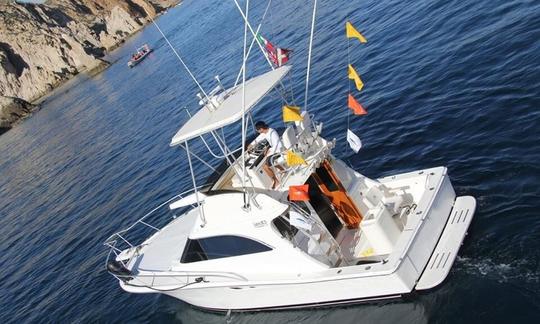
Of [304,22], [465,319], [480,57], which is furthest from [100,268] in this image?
[304,22]

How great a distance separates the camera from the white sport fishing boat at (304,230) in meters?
11.1

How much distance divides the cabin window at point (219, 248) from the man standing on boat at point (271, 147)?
5.24 ft

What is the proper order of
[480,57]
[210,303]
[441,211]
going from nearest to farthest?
[441,211], [210,303], [480,57]

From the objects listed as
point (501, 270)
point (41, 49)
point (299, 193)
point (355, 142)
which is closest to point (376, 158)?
point (355, 142)

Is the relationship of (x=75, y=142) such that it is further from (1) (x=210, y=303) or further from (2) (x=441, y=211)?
(2) (x=441, y=211)

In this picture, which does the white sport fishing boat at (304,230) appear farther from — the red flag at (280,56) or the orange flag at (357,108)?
the orange flag at (357,108)

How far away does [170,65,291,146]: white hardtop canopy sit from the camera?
1184 centimetres

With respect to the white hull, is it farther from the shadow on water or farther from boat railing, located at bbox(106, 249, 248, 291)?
the shadow on water

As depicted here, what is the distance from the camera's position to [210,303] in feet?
44.7

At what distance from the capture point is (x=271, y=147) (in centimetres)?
1296

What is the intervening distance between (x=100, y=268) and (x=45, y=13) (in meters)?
158

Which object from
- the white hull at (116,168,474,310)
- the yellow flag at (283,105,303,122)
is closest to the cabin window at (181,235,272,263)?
the white hull at (116,168,474,310)

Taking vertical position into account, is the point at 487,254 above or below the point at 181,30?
below

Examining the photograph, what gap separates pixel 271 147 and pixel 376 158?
6.37 m
